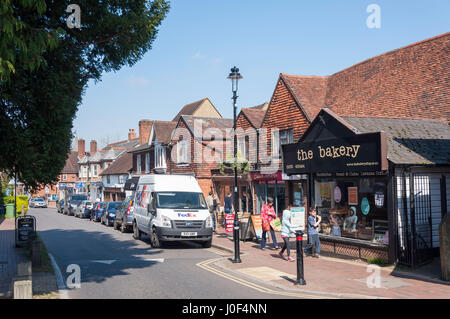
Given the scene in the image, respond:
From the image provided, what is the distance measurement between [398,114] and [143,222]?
11535mm

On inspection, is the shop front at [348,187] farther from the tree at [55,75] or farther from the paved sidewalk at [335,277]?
the tree at [55,75]

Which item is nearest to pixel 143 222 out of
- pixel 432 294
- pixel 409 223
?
pixel 409 223

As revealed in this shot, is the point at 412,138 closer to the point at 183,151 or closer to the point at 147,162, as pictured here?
the point at 183,151

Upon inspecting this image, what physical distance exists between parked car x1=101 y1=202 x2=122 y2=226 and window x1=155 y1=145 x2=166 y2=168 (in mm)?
8207

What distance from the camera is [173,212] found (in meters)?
16.4

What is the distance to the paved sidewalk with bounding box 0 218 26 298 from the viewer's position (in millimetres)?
9625

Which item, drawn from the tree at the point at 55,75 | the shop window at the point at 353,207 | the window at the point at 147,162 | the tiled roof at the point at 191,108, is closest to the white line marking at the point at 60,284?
the tree at the point at 55,75

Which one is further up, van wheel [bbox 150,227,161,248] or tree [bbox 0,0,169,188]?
tree [bbox 0,0,169,188]

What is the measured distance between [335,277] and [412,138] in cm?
491

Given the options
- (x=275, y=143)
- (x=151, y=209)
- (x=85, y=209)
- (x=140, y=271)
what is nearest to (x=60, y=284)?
(x=140, y=271)

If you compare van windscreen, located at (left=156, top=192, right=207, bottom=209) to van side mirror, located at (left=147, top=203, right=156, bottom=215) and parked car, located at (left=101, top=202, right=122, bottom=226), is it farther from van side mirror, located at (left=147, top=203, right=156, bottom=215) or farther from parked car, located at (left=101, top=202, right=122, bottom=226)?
parked car, located at (left=101, top=202, right=122, bottom=226)

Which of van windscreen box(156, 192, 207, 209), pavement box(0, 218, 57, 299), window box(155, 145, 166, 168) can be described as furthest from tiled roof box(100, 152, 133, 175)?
pavement box(0, 218, 57, 299)

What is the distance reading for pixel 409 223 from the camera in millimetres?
11758

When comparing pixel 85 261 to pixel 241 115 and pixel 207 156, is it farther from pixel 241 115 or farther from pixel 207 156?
pixel 207 156
